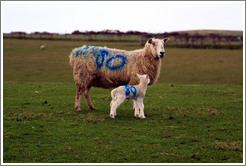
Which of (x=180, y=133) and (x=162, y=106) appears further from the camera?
(x=162, y=106)

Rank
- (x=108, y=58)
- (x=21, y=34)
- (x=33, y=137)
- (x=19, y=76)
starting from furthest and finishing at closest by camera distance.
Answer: (x=21, y=34) < (x=19, y=76) < (x=108, y=58) < (x=33, y=137)

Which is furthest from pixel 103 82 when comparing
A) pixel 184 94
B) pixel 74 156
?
pixel 184 94

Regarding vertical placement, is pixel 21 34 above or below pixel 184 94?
above

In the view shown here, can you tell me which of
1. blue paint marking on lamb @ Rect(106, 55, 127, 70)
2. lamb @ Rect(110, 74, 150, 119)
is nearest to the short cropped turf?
lamb @ Rect(110, 74, 150, 119)

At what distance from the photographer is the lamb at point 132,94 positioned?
983cm

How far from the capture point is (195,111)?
1172 centimetres

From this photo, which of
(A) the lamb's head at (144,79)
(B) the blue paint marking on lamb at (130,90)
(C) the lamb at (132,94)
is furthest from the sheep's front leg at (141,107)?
(A) the lamb's head at (144,79)

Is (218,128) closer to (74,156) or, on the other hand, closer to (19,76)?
(74,156)

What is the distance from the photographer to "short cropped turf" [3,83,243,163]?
→ 6.92m

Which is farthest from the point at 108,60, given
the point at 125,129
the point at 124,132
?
the point at 124,132

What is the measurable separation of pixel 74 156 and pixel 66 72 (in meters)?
28.8

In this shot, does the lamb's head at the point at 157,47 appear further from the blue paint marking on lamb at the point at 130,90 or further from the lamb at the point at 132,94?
the blue paint marking on lamb at the point at 130,90

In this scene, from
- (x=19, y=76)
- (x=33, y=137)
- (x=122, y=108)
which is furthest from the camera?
(x=19, y=76)

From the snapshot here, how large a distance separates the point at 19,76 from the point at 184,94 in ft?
66.1
